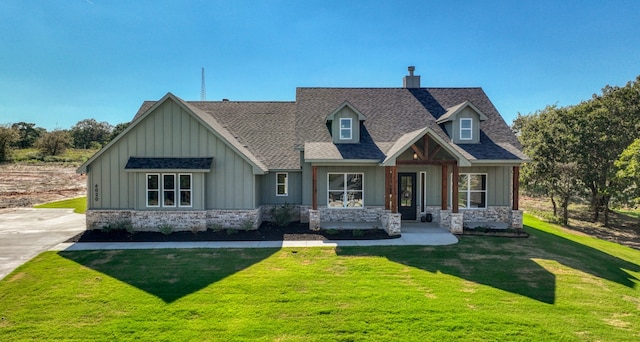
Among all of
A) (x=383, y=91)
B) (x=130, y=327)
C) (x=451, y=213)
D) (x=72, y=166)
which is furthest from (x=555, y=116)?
(x=72, y=166)

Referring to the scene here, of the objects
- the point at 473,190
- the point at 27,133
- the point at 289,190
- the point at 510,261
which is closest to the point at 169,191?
the point at 289,190

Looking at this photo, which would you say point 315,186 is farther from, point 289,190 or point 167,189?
point 167,189

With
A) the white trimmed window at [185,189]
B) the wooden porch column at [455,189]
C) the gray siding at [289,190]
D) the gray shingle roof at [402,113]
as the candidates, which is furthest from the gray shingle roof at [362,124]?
the white trimmed window at [185,189]

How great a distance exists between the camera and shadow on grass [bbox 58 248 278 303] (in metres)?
8.11

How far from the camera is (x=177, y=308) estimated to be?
6.96 meters

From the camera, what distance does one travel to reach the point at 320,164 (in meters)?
14.0

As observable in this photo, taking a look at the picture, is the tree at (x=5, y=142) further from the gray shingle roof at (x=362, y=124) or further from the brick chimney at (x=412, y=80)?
the brick chimney at (x=412, y=80)

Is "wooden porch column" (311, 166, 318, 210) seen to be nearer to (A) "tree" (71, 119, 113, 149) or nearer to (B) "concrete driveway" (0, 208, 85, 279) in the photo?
(B) "concrete driveway" (0, 208, 85, 279)

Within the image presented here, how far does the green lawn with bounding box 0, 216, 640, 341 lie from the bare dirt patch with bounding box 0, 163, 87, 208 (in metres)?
18.9

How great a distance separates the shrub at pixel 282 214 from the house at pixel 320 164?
38cm

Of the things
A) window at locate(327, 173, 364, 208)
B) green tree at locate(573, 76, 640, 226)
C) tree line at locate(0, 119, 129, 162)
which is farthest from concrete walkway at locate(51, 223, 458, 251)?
tree line at locate(0, 119, 129, 162)

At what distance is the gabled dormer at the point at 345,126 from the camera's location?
15594 millimetres

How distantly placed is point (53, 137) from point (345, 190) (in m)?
69.6

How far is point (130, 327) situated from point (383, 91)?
17799 millimetres
